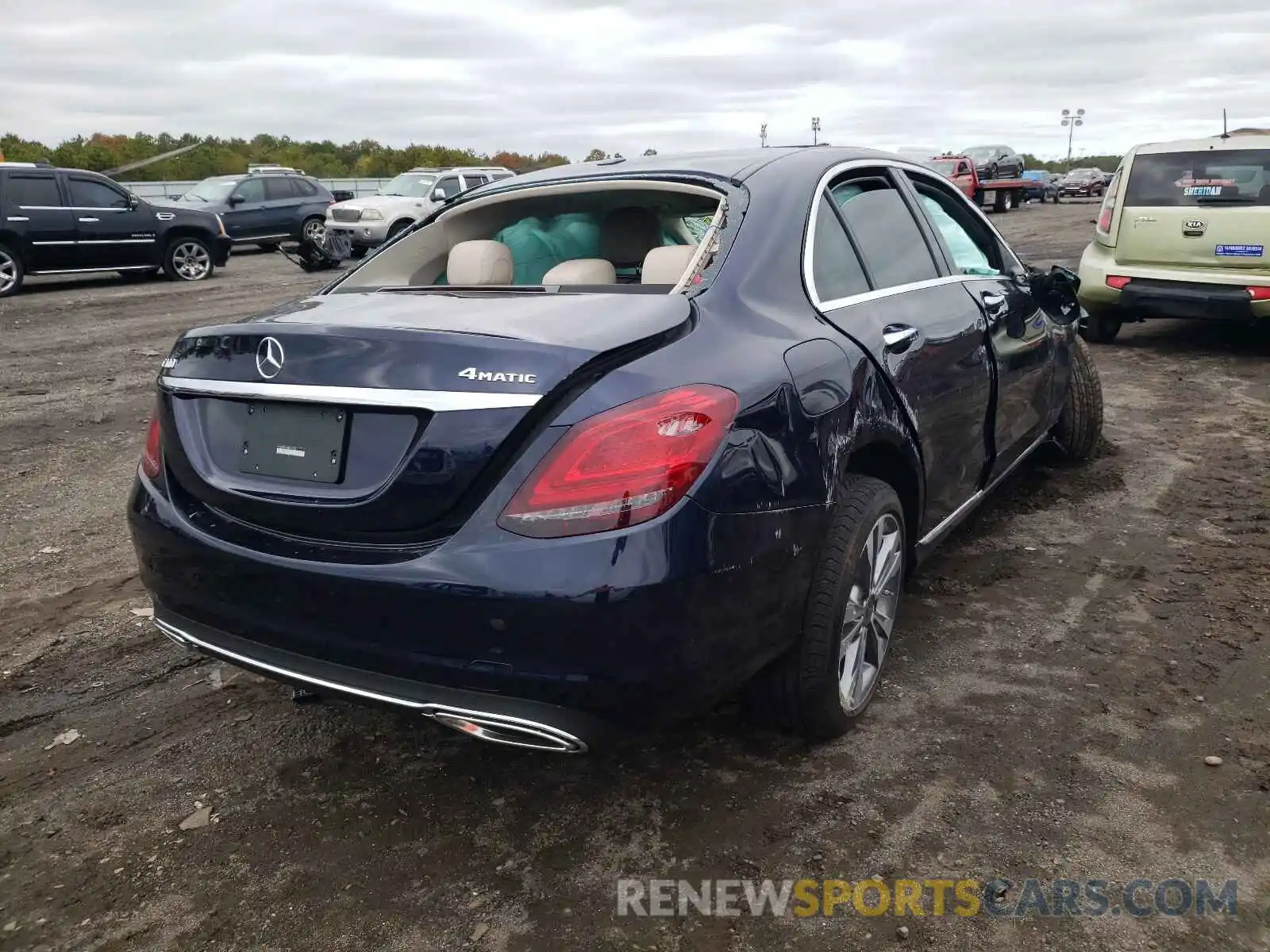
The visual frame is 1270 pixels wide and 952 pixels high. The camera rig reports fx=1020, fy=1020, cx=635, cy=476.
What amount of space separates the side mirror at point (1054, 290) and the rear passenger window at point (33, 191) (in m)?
14.3

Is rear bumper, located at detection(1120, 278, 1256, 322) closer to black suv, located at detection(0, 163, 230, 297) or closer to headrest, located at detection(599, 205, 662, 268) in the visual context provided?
headrest, located at detection(599, 205, 662, 268)

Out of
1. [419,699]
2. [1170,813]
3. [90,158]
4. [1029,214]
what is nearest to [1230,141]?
[1170,813]

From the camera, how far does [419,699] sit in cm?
216

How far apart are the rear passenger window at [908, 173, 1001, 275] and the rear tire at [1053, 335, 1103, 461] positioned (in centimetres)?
99

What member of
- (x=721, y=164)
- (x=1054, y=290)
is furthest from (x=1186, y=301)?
(x=721, y=164)

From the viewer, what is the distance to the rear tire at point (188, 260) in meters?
16.3

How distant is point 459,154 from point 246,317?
202 ft

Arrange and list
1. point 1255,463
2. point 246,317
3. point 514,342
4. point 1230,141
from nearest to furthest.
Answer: point 514,342 → point 246,317 → point 1255,463 → point 1230,141

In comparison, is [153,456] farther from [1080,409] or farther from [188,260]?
[188,260]

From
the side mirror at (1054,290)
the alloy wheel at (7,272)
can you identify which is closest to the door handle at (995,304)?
the side mirror at (1054,290)

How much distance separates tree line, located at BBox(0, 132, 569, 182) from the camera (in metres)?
42.2

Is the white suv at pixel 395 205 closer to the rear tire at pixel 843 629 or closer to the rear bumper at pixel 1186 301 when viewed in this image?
the rear bumper at pixel 1186 301

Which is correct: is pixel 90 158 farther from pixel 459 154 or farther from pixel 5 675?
pixel 5 675

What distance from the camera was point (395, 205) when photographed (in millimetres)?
19688
